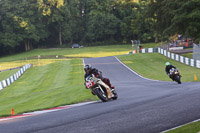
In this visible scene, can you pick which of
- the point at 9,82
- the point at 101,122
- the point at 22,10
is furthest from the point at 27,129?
the point at 22,10

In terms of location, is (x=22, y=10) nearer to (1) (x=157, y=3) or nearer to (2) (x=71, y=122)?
(1) (x=157, y=3)

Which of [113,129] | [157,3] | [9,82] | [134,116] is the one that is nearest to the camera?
[113,129]

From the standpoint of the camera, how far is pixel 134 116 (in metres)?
9.15

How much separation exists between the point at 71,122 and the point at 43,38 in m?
98.3

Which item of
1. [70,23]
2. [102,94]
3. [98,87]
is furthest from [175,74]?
[70,23]

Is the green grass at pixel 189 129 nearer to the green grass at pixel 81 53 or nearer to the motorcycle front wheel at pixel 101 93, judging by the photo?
the motorcycle front wheel at pixel 101 93

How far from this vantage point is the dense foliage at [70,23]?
97.1m

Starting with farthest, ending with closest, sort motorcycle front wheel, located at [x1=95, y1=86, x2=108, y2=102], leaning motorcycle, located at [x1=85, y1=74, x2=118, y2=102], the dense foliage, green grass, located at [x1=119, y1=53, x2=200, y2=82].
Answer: the dense foliage, green grass, located at [x1=119, y1=53, x2=200, y2=82], motorcycle front wheel, located at [x1=95, y1=86, x2=108, y2=102], leaning motorcycle, located at [x1=85, y1=74, x2=118, y2=102]

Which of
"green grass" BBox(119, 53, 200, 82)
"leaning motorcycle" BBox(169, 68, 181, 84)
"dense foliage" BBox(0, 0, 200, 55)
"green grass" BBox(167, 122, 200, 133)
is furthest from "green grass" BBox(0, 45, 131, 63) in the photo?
"green grass" BBox(167, 122, 200, 133)

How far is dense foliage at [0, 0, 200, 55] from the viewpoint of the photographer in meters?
97.1

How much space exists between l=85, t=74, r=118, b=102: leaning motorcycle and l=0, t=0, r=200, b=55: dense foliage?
7785 centimetres

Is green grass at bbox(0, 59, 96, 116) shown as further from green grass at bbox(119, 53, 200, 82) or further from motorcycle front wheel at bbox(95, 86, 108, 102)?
green grass at bbox(119, 53, 200, 82)

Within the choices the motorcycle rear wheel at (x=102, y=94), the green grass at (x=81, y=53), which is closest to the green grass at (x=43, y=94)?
the motorcycle rear wheel at (x=102, y=94)

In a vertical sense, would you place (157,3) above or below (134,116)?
above
